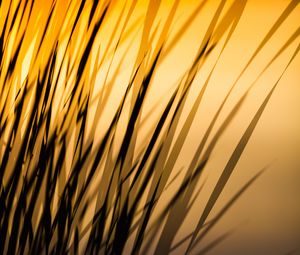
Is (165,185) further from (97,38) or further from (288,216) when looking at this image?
(97,38)

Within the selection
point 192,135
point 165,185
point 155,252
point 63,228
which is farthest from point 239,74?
point 63,228

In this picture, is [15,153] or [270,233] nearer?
[270,233]

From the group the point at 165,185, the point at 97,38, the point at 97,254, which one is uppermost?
the point at 97,38

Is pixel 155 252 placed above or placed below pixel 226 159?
below

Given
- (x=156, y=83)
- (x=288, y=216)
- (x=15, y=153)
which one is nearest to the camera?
(x=288, y=216)

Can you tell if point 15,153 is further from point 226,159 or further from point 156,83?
point 226,159

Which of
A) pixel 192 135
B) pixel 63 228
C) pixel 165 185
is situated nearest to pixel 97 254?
pixel 63 228

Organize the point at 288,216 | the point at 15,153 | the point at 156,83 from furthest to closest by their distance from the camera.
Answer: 1. the point at 15,153
2. the point at 156,83
3. the point at 288,216
